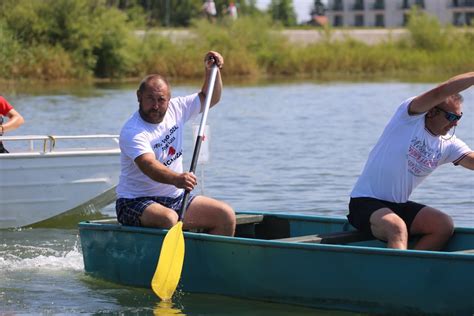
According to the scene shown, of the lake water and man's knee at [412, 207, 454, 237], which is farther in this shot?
the lake water

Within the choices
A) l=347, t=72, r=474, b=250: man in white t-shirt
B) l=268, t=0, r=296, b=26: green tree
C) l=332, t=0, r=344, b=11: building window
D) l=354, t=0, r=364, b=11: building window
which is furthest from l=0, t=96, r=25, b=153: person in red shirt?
l=332, t=0, r=344, b=11: building window

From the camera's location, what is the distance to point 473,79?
7.21m

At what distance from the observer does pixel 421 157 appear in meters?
7.76

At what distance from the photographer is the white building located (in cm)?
11269

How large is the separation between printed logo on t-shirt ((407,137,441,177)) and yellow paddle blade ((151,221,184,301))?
5.29 feet

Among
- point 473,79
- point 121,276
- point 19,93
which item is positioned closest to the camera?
point 473,79

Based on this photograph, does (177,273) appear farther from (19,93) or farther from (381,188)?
(19,93)

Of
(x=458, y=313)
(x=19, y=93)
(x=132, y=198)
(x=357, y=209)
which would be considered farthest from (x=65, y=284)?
(x=19, y=93)

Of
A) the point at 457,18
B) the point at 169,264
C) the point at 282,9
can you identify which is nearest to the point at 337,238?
the point at 169,264

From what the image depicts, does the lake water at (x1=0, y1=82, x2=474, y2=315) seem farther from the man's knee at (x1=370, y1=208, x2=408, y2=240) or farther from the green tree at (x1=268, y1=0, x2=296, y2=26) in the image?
the green tree at (x1=268, y1=0, x2=296, y2=26)

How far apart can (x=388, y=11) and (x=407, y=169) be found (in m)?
112

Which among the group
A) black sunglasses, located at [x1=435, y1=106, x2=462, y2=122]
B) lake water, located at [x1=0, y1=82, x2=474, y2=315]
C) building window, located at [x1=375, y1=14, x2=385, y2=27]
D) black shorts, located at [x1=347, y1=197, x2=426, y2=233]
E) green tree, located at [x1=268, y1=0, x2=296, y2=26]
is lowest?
lake water, located at [x1=0, y1=82, x2=474, y2=315]

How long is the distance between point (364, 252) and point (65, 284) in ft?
9.10

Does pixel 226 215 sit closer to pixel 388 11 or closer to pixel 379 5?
pixel 388 11
